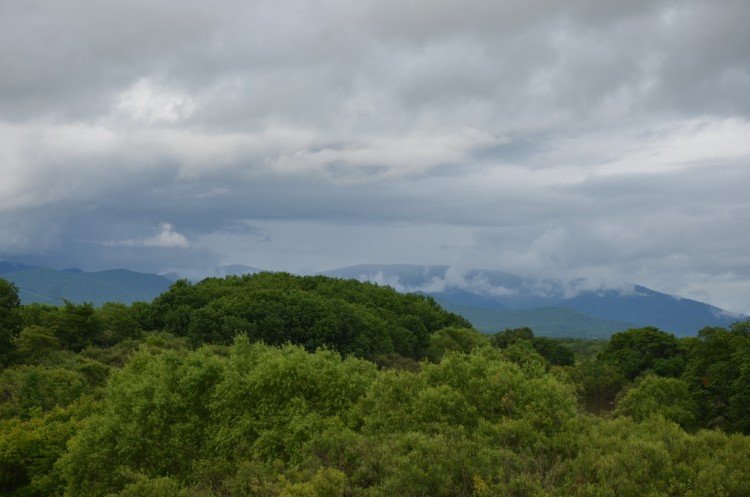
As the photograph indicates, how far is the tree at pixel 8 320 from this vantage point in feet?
298

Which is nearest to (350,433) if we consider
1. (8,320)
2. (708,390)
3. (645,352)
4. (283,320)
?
(708,390)

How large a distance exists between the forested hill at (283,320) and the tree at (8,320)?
104ft

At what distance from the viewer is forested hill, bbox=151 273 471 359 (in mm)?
121875

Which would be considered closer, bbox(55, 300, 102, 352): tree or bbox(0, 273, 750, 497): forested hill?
bbox(0, 273, 750, 497): forested hill

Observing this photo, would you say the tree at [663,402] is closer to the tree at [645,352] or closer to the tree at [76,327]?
the tree at [645,352]

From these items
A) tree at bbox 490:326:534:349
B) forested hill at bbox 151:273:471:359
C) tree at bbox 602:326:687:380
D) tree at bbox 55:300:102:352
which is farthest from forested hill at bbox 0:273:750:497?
tree at bbox 490:326:534:349

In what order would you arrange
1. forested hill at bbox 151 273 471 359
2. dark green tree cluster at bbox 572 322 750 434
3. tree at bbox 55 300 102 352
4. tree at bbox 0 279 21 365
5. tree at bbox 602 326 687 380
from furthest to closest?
tree at bbox 602 326 687 380, forested hill at bbox 151 273 471 359, tree at bbox 55 300 102 352, tree at bbox 0 279 21 365, dark green tree cluster at bbox 572 322 750 434

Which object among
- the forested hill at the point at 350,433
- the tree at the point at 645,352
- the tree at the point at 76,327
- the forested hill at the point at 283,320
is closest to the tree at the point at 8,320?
the forested hill at the point at 350,433

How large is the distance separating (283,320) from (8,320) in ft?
147

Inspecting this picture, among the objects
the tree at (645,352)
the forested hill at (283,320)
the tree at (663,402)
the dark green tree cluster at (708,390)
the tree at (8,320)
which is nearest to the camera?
the dark green tree cluster at (708,390)

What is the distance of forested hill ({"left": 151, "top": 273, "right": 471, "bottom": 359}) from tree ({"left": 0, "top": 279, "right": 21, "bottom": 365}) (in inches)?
1252

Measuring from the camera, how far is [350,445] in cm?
3797

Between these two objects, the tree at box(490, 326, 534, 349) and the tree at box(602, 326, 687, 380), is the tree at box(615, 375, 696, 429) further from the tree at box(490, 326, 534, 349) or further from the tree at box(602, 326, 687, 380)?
the tree at box(490, 326, 534, 349)

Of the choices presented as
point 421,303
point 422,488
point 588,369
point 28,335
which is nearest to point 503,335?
point 421,303
